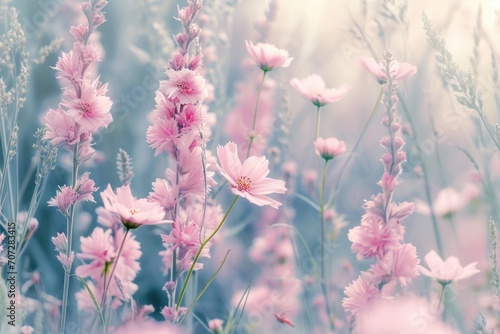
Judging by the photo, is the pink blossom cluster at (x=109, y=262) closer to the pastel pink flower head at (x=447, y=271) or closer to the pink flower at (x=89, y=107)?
the pink flower at (x=89, y=107)

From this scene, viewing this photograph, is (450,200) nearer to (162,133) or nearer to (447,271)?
(447,271)

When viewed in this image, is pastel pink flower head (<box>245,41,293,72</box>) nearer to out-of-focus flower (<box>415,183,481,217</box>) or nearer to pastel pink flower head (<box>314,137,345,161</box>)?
pastel pink flower head (<box>314,137,345,161</box>)

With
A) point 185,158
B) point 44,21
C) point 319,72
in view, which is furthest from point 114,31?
point 185,158

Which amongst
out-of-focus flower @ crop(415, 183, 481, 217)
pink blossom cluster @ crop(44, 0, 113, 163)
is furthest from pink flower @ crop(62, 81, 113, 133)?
out-of-focus flower @ crop(415, 183, 481, 217)

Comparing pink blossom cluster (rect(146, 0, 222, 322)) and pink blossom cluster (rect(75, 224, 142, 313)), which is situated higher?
pink blossom cluster (rect(146, 0, 222, 322))

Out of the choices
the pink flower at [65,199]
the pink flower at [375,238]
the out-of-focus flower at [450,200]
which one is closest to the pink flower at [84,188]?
the pink flower at [65,199]

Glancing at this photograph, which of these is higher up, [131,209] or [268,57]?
[268,57]

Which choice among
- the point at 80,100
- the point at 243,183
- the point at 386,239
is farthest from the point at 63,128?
the point at 386,239
